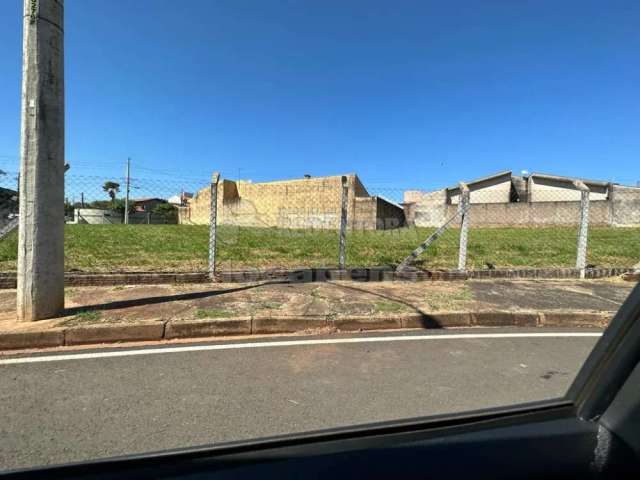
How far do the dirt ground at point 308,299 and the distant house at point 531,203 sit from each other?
13.5m

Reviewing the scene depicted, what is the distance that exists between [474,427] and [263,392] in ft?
7.44

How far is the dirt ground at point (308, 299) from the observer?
212 inches

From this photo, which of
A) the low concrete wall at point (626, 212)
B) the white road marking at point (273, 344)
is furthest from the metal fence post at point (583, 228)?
the low concrete wall at point (626, 212)

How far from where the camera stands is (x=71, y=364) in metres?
3.98

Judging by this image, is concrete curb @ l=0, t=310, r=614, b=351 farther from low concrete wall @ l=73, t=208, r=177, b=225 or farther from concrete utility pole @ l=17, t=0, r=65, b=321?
low concrete wall @ l=73, t=208, r=177, b=225

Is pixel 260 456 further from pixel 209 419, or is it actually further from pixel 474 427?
pixel 209 419

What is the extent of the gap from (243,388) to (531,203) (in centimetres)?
3097

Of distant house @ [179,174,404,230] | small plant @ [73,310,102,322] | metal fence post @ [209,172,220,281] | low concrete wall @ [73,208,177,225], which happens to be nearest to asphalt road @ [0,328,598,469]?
small plant @ [73,310,102,322]

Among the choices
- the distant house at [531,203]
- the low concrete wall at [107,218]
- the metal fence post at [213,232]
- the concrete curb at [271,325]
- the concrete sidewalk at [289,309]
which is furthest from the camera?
the low concrete wall at [107,218]

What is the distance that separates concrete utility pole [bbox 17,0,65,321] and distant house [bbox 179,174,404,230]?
75.5ft

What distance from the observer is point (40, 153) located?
196 inches

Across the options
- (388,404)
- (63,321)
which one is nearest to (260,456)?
(388,404)

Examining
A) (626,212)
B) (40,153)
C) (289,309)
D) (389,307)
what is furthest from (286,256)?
(626,212)

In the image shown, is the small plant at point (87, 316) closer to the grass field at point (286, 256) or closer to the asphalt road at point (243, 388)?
the asphalt road at point (243, 388)
